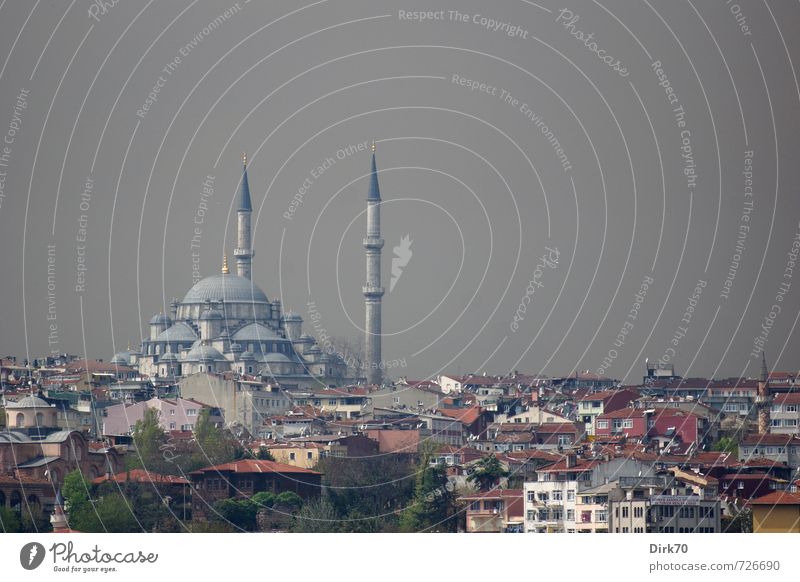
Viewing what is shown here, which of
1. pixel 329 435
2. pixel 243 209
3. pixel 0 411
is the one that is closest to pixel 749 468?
pixel 329 435

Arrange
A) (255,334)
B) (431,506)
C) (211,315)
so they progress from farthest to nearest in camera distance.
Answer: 1. (211,315)
2. (255,334)
3. (431,506)

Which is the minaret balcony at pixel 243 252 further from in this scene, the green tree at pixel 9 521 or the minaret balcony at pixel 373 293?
the green tree at pixel 9 521

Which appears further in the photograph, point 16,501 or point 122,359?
point 122,359

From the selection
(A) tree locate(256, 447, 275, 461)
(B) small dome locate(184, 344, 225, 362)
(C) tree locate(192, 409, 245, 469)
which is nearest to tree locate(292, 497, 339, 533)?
(C) tree locate(192, 409, 245, 469)
